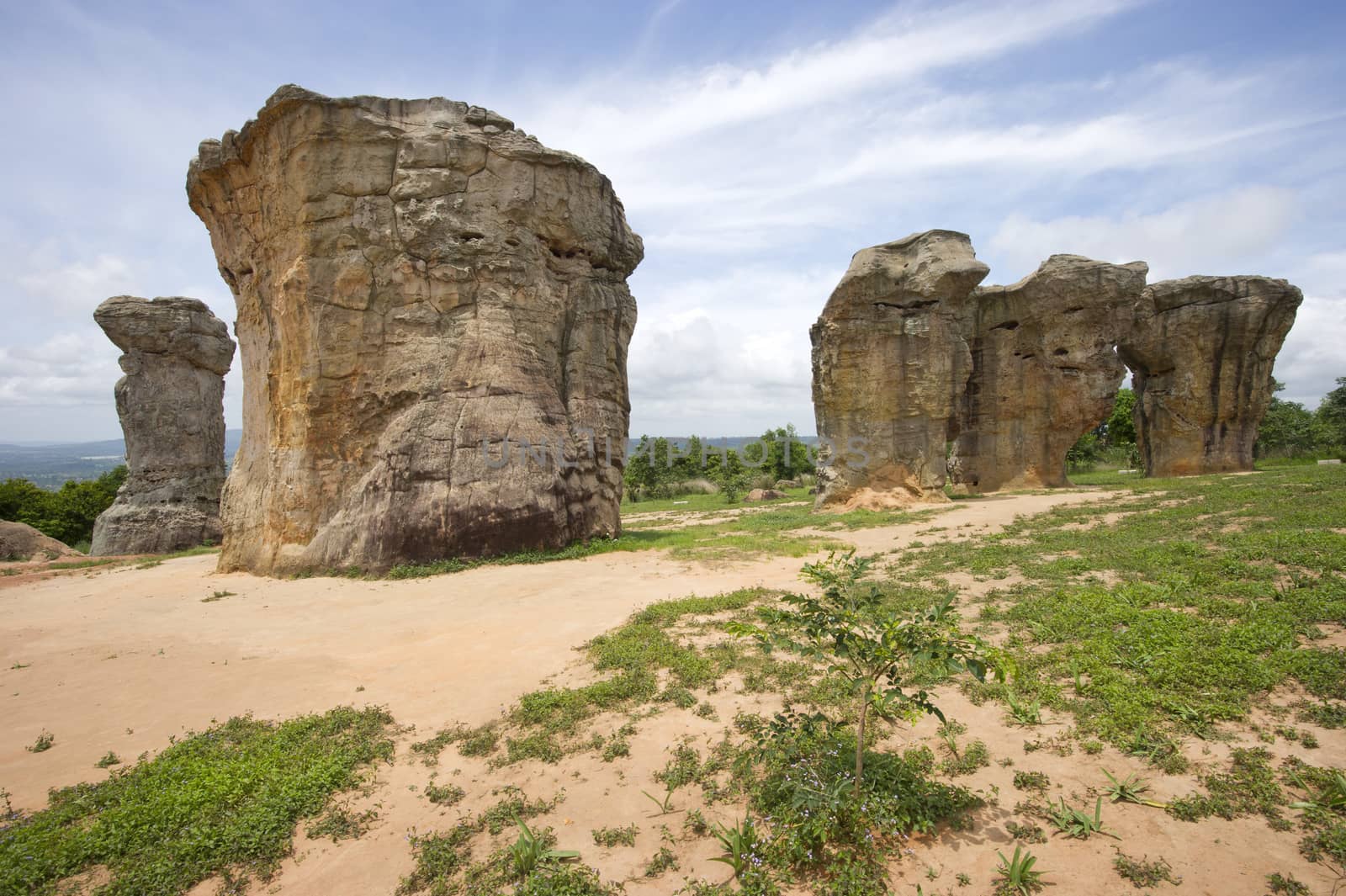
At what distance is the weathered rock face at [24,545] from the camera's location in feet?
60.1

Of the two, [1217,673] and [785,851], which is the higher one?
[1217,673]

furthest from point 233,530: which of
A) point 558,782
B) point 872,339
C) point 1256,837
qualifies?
point 872,339

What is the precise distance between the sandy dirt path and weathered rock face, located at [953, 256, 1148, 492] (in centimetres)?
1248

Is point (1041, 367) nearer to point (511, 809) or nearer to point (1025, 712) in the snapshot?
point (1025, 712)

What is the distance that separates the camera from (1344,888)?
9.01ft

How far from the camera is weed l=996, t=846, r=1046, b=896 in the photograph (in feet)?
9.68

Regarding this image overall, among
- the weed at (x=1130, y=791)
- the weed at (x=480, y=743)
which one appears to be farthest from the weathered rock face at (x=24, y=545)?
the weed at (x=1130, y=791)

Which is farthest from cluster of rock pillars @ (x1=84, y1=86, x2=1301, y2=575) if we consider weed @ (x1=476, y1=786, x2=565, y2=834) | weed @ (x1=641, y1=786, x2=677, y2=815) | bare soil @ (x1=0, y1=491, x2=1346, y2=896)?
weed @ (x1=641, y1=786, x2=677, y2=815)

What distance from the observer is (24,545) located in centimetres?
1875

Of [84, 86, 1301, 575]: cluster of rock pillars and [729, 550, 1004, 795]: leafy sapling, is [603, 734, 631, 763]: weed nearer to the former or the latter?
[729, 550, 1004, 795]: leafy sapling

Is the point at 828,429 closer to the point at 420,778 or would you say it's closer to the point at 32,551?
the point at 420,778

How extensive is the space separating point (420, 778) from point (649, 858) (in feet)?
6.25

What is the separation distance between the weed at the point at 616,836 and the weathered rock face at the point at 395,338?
9.31 m

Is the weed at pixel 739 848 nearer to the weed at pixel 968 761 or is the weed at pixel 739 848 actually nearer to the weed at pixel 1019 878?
the weed at pixel 1019 878
